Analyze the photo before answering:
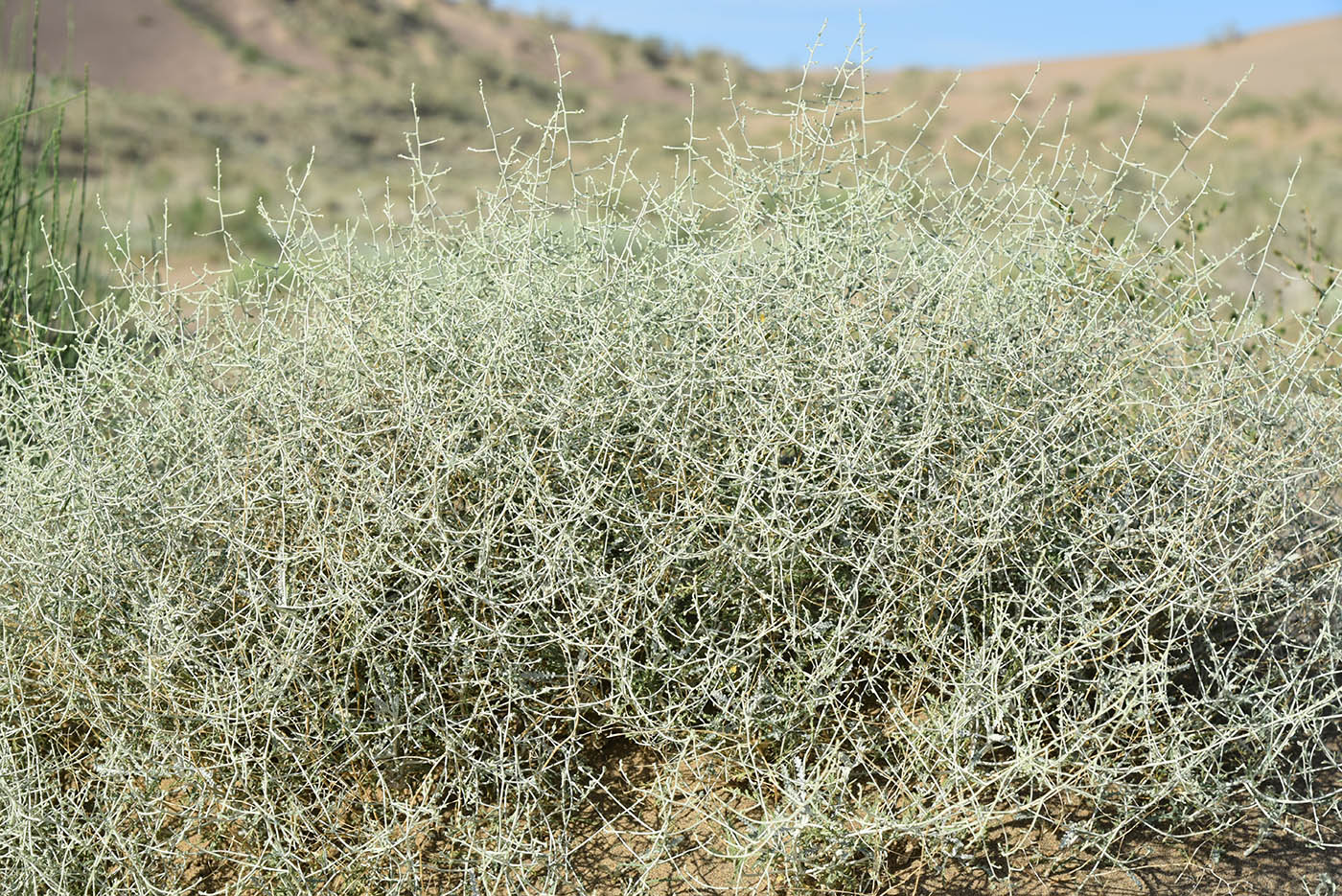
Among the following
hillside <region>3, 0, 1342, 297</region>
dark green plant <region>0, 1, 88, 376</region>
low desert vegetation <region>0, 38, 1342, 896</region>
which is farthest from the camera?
hillside <region>3, 0, 1342, 297</region>

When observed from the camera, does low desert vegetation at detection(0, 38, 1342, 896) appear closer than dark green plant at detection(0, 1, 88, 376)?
Yes

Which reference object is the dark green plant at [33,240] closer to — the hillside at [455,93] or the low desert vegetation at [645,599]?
the low desert vegetation at [645,599]

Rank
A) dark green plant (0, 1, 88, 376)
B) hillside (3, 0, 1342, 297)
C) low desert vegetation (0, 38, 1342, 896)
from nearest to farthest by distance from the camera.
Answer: low desert vegetation (0, 38, 1342, 896)
dark green plant (0, 1, 88, 376)
hillside (3, 0, 1342, 297)

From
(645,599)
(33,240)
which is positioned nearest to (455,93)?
(33,240)

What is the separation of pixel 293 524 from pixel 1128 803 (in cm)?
193

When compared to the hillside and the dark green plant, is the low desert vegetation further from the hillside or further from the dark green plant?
the hillside

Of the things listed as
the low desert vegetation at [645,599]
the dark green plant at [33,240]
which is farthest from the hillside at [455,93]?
the low desert vegetation at [645,599]

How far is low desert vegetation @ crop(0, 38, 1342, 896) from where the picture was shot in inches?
89.7

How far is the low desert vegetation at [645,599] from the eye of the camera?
2279mm

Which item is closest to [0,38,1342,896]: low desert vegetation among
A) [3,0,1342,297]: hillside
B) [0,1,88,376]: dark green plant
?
[0,1,88,376]: dark green plant

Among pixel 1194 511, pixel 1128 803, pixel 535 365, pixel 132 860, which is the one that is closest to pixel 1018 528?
pixel 1194 511

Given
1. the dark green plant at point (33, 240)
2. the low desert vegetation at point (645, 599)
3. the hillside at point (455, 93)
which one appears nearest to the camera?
the low desert vegetation at point (645, 599)

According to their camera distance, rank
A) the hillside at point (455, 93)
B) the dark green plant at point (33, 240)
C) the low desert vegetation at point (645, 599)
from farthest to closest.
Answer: the hillside at point (455, 93), the dark green plant at point (33, 240), the low desert vegetation at point (645, 599)

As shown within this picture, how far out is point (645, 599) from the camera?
7.88ft
